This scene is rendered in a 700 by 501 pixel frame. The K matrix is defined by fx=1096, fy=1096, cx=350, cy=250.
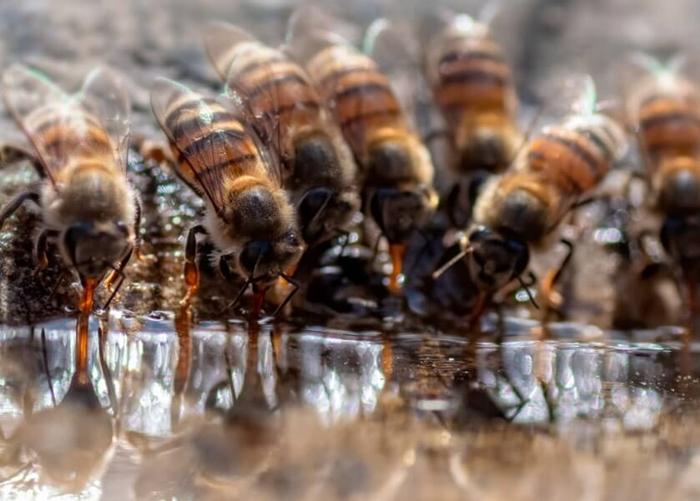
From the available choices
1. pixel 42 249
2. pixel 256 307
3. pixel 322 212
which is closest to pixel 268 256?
pixel 256 307

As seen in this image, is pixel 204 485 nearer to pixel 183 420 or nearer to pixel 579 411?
pixel 183 420

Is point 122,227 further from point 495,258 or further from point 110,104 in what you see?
point 495,258

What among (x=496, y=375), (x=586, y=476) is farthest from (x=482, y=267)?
(x=586, y=476)

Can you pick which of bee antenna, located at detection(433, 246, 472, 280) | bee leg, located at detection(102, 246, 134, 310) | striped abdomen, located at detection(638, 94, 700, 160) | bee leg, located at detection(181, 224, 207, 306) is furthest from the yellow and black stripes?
striped abdomen, located at detection(638, 94, 700, 160)

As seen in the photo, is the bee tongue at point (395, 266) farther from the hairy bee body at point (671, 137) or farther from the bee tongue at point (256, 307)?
the hairy bee body at point (671, 137)

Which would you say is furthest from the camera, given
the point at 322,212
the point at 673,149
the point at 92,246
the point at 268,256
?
the point at 673,149

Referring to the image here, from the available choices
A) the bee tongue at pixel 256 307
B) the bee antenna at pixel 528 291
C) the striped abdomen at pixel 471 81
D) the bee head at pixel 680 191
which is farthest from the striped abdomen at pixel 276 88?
the bee head at pixel 680 191
